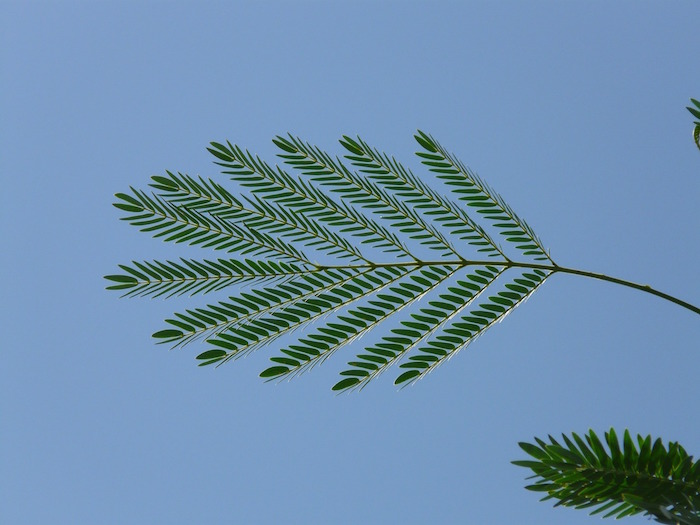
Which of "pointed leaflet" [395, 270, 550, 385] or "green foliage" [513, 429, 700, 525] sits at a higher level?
"pointed leaflet" [395, 270, 550, 385]

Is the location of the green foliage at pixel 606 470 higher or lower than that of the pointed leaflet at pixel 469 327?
lower

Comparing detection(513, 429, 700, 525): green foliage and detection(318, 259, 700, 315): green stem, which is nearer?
detection(513, 429, 700, 525): green foliage

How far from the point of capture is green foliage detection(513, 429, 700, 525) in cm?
160

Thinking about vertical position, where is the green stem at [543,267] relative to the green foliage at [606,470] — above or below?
above

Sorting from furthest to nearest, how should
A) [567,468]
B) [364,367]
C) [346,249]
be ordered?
[346,249], [364,367], [567,468]

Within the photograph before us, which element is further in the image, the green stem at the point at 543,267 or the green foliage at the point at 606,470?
the green stem at the point at 543,267

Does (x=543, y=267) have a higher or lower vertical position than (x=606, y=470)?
higher

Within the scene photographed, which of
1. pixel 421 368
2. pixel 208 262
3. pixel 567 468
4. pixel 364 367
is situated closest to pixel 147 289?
pixel 208 262

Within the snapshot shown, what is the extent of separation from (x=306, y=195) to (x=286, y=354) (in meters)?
0.49

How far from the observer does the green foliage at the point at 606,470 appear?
1604 mm

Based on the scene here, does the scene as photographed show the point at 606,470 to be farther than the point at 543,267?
No

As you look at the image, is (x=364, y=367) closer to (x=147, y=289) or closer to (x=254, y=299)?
(x=254, y=299)

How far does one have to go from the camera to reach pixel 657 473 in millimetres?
1622

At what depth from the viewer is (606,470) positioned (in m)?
1.63
